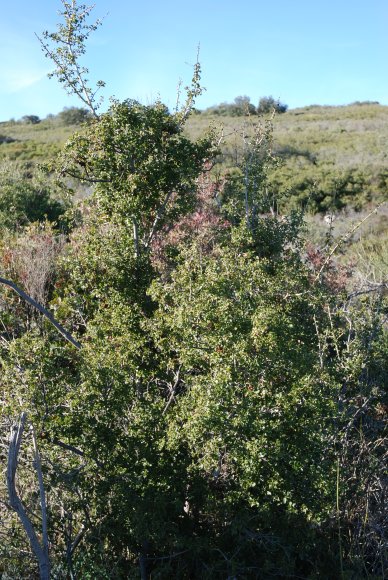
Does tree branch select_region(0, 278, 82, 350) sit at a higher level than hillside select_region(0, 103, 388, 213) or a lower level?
lower

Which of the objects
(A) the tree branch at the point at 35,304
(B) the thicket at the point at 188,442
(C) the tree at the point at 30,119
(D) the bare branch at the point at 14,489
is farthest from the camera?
(C) the tree at the point at 30,119

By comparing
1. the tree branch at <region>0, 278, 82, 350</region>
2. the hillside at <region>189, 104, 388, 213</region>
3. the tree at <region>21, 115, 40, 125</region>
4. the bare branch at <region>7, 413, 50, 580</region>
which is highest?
the tree at <region>21, 115, 40, 125</region>

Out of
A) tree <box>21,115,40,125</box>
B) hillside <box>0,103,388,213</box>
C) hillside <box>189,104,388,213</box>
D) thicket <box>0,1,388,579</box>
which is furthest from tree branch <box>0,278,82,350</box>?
tree <box>21,115,40,125</box>

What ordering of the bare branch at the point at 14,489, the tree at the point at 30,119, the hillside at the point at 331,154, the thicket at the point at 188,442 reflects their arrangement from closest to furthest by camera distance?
the bare branch at the point at 14,489 < the thicket at the point at 188,442 < the hillside at the point at 331,154 < the tree at the point at 30,119

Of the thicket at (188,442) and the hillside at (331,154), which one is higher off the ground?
the hillside at (331,154)

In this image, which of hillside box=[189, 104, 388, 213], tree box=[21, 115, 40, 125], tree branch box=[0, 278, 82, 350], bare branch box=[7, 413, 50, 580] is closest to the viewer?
bare branch box=[7, 413, 50, 580]

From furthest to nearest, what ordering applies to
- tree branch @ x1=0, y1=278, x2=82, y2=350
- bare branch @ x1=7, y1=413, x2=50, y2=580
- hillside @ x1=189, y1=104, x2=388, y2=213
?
hillside @ x1=189, y1=104, x2=388, y2=213, tree branch @ x1=0, y1=278, x2=82, y2=350, bare branch @ x1=7, y1=413, x2=50, y2=580

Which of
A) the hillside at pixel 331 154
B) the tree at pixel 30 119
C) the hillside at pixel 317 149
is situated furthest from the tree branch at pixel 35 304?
the tree at pixel 30 119

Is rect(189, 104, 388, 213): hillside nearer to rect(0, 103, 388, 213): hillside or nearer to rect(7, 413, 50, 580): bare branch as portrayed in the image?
rect(0, 103, 388, 213): hillside

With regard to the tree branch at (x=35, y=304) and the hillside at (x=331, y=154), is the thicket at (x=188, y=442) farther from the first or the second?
the hillside at (x=331, y=154)

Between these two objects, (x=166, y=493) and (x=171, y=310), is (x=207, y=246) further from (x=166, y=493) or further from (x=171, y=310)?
(x=166, y=493)

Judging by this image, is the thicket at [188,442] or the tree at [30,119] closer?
the thicket at [188,442]

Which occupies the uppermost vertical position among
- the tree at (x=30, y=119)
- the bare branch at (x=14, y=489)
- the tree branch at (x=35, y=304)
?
the tree at (x=30, y=119)

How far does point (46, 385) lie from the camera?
4.15 meters
